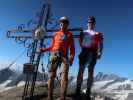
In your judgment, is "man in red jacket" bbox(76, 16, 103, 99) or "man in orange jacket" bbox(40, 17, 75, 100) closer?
"man in orange jacket" bbox(40, 17, 75, 100)

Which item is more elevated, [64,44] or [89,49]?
[64,44]

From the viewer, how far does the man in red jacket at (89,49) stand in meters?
13.1

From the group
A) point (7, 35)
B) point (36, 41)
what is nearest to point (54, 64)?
point (36, 41)

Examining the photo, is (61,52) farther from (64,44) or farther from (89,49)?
(89,49)

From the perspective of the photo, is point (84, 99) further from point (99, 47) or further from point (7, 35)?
point (7, 35)

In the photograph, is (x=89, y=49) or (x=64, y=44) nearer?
(x=64, y=44)

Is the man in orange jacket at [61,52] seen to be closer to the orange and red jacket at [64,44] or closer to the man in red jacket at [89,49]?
the orange and red jacket at [64,44]

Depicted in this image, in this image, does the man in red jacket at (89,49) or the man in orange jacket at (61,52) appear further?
the man in red jacket at (89,49)

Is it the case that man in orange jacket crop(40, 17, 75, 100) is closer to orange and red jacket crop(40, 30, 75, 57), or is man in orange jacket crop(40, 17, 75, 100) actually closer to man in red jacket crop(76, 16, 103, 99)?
orange and red jacket crop(40, 30, 75, 57)

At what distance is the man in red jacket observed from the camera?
43.1ft

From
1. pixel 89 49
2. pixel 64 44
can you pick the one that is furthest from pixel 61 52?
pixel 89 49

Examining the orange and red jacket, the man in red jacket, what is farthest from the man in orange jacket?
the man in red jacket

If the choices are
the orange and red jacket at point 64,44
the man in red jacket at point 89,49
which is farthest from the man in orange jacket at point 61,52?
the man in red jacket at point 89,49

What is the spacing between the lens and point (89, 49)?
13.2 m
